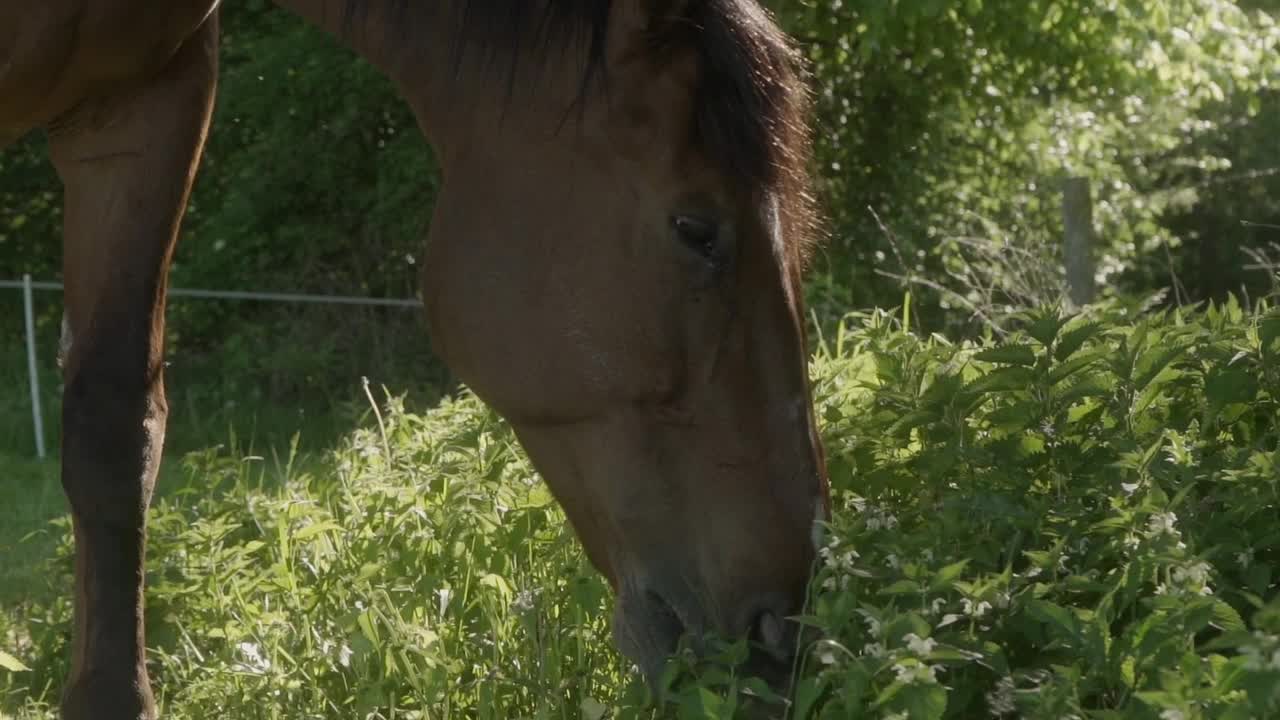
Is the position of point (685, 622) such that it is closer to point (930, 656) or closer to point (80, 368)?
point (930, 656)

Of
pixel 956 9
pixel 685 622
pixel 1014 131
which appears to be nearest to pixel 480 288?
pixel 685 622

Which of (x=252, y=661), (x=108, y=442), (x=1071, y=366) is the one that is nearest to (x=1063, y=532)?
(x=1071, y=366)

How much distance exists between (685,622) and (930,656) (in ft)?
1.87

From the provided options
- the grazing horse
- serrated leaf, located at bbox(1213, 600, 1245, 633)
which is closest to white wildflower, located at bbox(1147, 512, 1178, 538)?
serrated leaf, located at bbox(1213, 600, 1245, 633)

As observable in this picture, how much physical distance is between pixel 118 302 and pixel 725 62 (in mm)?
1616

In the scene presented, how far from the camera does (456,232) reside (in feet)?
9.09

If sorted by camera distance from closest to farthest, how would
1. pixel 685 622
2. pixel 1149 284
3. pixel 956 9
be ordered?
pixel 685 622 < pixel 956 9 < pixel 1149 284

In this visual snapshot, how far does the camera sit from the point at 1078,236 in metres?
7.35

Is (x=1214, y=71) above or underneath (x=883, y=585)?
above

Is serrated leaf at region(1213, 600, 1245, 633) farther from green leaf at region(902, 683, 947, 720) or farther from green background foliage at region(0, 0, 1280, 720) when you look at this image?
green leaf at region(902, 683, 947, 720)

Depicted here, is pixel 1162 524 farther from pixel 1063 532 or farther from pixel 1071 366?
pixel 1071 366

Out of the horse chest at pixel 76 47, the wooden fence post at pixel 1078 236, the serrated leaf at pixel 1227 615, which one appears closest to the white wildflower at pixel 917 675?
the serrated leaf at pixel 1227 615

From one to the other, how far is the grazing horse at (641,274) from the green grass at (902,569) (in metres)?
0.16

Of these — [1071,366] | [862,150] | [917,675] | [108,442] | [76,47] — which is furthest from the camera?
[862,150]
